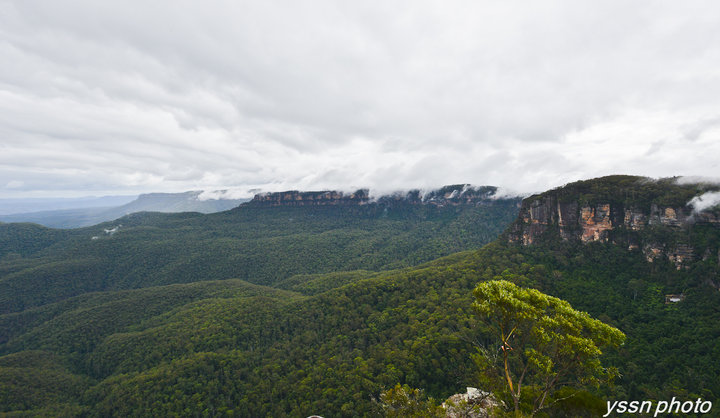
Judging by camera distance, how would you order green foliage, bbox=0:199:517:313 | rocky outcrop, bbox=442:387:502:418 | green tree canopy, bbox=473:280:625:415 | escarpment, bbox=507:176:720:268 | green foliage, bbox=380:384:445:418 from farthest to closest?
green foliage, bbox=0:199:517:313, escarpment, bbox=507:176:720:268, rocky outcrop, bbox=442:387:502:418, green foliage, bbox=380:384:445:418, green tree canopy, bbox=473:280:625:415

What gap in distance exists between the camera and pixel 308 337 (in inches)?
2429

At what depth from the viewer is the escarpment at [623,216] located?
51031mm

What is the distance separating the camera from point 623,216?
203 feet

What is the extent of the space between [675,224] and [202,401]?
332ft

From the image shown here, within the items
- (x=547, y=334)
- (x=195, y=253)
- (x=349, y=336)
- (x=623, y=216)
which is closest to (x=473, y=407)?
(x=547, y=334)

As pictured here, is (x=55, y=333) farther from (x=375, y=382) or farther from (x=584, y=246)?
(x=584, y=246)

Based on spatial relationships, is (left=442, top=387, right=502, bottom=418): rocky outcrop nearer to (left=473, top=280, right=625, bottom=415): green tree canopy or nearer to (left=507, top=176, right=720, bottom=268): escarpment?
(left=473, top=280, right=625, bottom=415): green tree canopy

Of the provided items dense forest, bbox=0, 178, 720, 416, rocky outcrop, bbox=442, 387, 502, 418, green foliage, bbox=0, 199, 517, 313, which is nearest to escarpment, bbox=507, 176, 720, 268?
dense forest, bbox=0, 178, 720, 416

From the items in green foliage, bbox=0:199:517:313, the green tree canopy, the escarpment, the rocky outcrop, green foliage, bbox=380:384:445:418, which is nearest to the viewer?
the green tree canopy

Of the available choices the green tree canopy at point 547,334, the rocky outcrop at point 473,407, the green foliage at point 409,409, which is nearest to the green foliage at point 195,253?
the rocky outcrop at point 473,407

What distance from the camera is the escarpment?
167 ft

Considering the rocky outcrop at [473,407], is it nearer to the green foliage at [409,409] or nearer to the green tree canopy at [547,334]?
the green foliage at [409,409]

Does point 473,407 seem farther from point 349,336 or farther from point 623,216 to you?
point 623,216

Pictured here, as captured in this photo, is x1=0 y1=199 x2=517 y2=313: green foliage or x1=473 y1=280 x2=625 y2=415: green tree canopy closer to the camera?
x1=473 y1=280 x2=625 y2=415: green tree canopy
